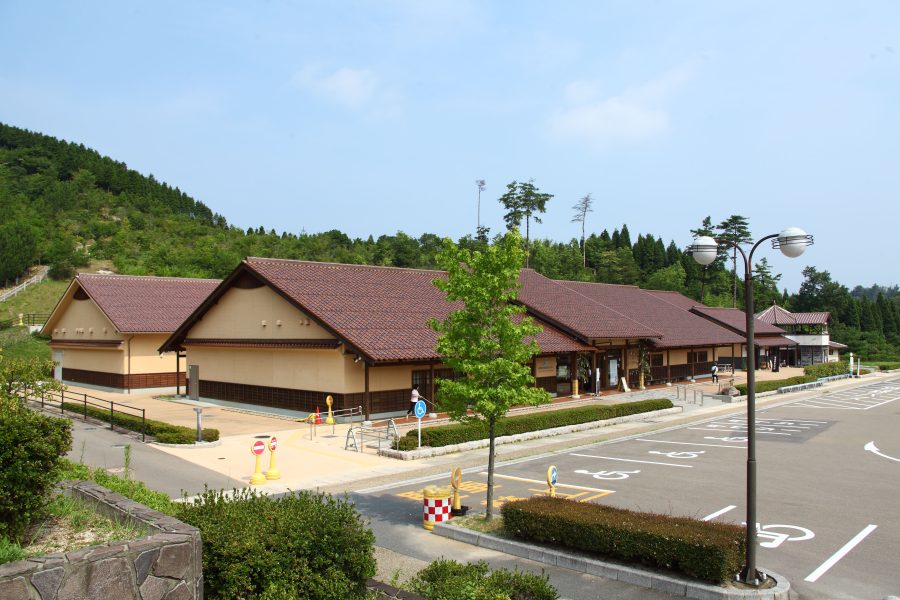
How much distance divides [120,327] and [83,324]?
7857 millimetres

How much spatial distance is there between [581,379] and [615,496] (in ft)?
72.4

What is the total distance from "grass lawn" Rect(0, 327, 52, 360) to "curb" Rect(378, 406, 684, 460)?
42905mm

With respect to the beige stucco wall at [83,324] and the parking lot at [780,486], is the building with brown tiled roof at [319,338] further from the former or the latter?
the parking lot at [780,486]

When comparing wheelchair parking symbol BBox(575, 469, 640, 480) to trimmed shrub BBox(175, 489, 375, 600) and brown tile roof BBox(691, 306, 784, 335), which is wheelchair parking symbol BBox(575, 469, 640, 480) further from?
brown tile roof BBox(691, 306, 784, 335)

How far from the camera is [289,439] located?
901 inches

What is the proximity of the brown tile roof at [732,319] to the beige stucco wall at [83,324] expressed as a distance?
4376 cm

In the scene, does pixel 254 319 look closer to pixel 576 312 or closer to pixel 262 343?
pixel 262 343

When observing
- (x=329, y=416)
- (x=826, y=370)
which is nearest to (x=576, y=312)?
(x=329, y=416)

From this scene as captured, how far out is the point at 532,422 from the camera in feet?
77.7

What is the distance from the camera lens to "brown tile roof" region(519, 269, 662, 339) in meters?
35.7

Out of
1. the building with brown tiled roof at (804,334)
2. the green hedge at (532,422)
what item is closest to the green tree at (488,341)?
the green hedge at (532,422)

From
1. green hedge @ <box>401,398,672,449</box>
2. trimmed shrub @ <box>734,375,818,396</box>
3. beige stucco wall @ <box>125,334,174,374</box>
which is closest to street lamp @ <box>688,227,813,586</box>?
green hedge @ <box>401,398,672,449</box>

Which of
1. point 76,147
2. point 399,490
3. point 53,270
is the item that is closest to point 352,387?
point 399,490

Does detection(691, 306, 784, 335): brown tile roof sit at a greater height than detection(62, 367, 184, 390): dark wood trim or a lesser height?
greater
